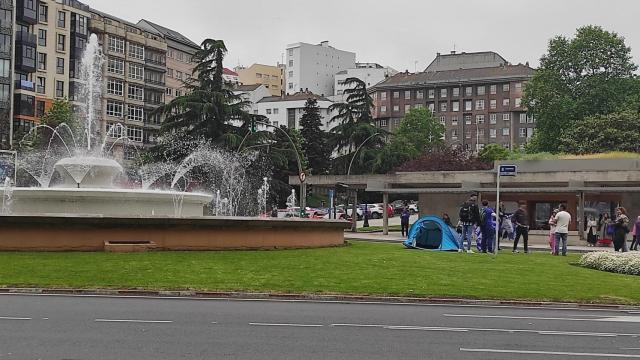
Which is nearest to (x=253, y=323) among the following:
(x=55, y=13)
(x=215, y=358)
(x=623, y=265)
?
(x=215, y=358)

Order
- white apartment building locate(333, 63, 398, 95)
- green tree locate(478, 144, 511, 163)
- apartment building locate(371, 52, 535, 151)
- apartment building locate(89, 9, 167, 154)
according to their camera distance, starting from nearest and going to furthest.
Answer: green tree locate(478, 144, 511, 163)
apartment building locate(89, 9, 167, 154)
apartment building locate(371, 52, 535, 151)
white apartment building locate(333, 63, 398, 95)

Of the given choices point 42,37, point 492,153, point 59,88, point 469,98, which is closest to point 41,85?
point 59,88

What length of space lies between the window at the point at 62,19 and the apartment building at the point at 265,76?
73094 millimetres

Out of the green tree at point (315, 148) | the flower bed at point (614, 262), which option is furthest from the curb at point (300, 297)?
the green tree at point (315, 148)

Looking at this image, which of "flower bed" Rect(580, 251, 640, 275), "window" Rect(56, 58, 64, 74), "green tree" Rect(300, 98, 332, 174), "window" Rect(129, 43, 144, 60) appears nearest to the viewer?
"flower bed" Rect(580, 251, 640, 275)

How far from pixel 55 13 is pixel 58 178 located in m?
71.8

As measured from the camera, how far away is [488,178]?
4584 cm

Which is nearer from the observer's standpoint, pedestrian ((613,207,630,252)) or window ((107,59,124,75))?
pedestrian ((613,207,630,252))

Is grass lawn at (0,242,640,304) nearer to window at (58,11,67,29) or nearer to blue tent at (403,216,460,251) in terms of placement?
blue tent at (403,216,460,251)

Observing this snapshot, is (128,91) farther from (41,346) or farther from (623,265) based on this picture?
(41,346)

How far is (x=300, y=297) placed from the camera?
16344mm

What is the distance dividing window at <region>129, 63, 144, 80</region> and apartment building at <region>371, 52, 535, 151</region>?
1863 inches

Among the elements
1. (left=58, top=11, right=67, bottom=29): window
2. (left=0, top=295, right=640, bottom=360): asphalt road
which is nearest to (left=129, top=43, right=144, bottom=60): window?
(left=58, top=11, right=67, bottom=29): window

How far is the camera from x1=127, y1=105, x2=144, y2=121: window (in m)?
108
